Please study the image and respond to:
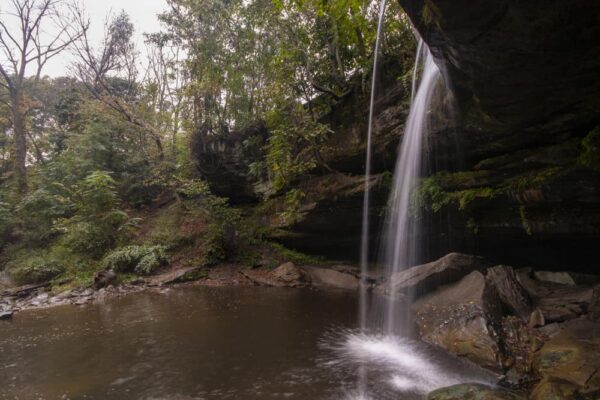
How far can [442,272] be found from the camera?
838 cm

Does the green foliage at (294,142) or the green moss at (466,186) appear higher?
the green foliage at (294,142)

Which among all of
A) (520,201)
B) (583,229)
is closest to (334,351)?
(520,201)

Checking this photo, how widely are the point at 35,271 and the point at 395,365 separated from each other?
14218 millimetres

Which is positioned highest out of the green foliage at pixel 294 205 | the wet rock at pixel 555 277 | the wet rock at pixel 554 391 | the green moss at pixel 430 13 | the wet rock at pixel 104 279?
the green moss at pixel 430 13

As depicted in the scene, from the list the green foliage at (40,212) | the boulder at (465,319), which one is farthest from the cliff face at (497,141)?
the green foliage at (40,212)

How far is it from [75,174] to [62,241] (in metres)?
4.77

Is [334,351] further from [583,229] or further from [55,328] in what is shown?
[55,328]

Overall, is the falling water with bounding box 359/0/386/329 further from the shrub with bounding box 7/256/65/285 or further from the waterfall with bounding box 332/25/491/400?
the shrub with bounding box 7/256/65/285

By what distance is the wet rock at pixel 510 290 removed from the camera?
6.71 metres

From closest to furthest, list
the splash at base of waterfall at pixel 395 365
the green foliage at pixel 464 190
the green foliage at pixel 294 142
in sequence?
the splash at base of waterfall at pixel 395 365 < the green foliage at pixel 464 190 < the green foliage at pixel 294 142

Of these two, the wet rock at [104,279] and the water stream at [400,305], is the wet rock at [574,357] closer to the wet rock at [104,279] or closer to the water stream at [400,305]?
the water stream at [400,305]

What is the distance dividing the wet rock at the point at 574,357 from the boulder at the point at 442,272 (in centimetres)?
273

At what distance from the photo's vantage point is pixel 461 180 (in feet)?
29.3

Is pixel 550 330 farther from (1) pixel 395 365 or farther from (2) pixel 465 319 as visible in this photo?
(1) pixel 395 365
